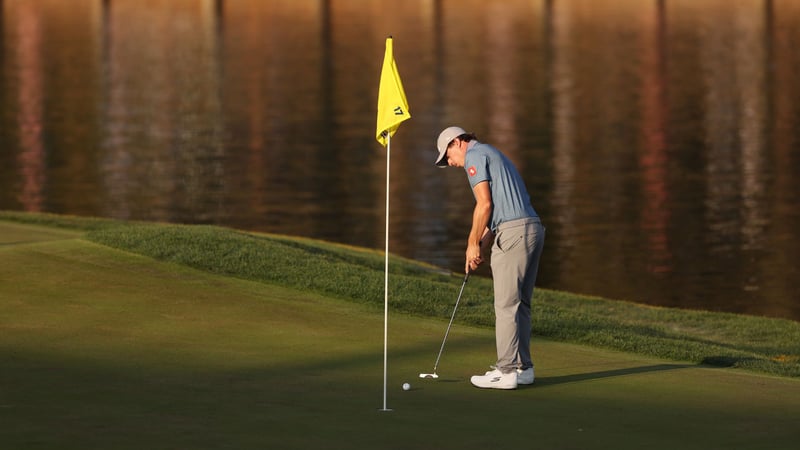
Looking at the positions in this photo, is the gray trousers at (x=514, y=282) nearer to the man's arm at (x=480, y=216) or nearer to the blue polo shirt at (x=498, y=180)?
the blue polo shirt at (x=498, y=180)

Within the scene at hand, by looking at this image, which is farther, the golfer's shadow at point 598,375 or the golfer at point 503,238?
the golfer's shadow at point 598,375

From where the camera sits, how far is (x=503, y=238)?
35.2 feet

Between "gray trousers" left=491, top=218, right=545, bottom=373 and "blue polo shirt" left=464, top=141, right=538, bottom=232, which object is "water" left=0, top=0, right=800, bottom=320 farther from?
"blue polo shirt" left=464, top=141, right=538, bottom=232

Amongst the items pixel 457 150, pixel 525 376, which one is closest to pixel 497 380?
pixel 525 376

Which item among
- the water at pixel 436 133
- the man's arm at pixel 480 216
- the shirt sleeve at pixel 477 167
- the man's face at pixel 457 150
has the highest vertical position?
the man's face at pixel 457 150

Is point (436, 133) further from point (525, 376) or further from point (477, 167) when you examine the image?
point (477, 167)

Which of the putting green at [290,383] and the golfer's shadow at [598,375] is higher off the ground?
the putting green at [290,383]

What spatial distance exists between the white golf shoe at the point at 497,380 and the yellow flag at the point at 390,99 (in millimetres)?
1754

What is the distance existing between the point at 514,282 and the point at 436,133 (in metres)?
33.0

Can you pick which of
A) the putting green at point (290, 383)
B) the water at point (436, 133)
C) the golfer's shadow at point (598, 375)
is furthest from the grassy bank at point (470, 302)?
the water at point (436, 133)

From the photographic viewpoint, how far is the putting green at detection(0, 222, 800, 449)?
29.8 ft

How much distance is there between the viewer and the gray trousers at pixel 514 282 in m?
10.7

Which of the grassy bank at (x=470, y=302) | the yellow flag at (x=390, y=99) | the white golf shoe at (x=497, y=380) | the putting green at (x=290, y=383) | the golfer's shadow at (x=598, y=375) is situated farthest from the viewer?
the grassy bank at (x=470, y=302)

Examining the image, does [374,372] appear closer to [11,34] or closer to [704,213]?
[704,213]
